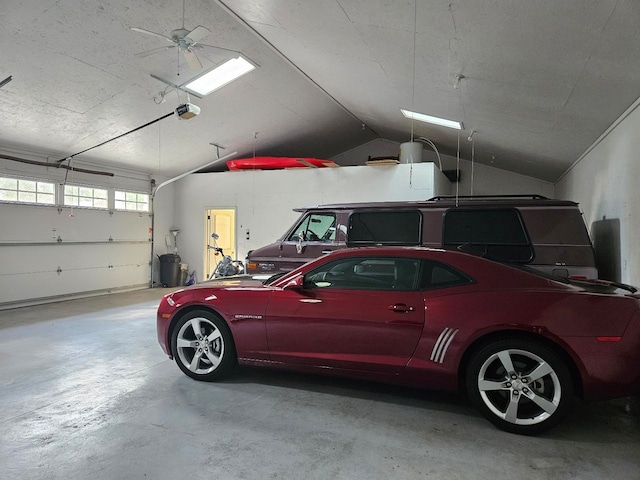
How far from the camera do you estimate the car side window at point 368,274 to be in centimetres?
304

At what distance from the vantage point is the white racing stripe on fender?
2.76 meters

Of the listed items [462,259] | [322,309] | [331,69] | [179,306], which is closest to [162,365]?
[179,306]

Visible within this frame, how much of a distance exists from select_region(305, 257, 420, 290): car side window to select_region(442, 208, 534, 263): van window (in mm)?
1626

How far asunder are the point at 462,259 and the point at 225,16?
453cm

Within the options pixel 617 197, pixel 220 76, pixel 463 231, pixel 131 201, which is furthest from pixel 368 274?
pixel 131 201

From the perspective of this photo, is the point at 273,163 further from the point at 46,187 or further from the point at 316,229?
the point at 46,187

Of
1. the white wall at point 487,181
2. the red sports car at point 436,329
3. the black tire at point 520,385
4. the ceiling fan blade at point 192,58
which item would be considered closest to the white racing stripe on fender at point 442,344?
the red sports car at point 436,329

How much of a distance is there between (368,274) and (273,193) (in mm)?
6634

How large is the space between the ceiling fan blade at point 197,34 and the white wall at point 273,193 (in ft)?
15.5

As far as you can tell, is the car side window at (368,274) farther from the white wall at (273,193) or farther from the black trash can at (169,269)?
the black trash can at (169,269)

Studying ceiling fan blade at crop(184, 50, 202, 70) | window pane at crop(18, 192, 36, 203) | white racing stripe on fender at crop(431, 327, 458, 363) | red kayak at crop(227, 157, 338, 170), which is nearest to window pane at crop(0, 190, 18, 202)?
window pane at crop(18, 192, 36, 203)

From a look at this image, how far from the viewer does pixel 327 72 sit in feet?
21.1

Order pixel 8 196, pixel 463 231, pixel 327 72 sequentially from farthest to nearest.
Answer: pixel 8 196 < pixel 327 72 < pixel 463 231

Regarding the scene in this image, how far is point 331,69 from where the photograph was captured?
6145 mm
